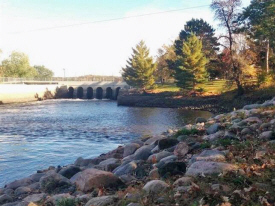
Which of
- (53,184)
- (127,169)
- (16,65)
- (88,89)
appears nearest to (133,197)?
(127,169)

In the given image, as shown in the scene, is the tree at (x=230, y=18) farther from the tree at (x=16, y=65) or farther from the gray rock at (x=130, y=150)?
the tree at (x=16, y=65)

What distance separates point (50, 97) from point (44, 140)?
2029 inches

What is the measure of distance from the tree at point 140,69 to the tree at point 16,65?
40.2m

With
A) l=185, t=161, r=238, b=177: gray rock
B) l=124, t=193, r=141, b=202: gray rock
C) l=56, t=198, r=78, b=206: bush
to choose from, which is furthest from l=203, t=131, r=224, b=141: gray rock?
l=56, t=198, r=78, b=206: bush

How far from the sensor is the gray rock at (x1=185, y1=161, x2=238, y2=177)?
506cm

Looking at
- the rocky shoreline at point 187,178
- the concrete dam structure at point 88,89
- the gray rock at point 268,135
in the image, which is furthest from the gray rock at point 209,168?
the concrete dam structure at point 88,89

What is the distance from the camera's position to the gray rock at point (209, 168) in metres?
5.06

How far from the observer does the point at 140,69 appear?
53281 millimetres

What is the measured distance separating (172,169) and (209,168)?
79 centimetres

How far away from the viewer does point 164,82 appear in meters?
67.9

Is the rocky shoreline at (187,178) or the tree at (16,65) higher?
the tree at (16,65)

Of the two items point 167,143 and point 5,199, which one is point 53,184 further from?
point 167,143

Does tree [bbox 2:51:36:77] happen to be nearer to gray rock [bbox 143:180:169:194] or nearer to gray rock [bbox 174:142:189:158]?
gray rock [bbox 174:142:189:158]

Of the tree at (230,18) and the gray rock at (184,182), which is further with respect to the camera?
the tree at (230,18)
